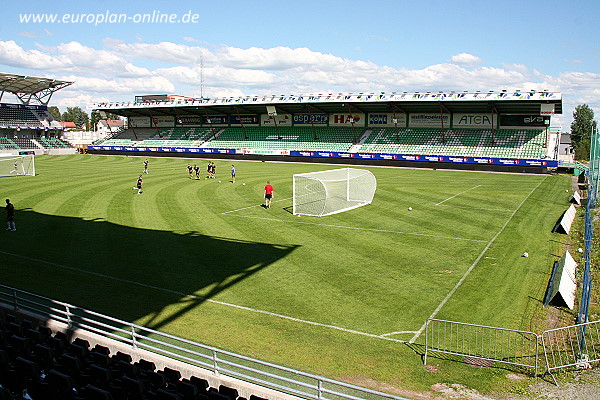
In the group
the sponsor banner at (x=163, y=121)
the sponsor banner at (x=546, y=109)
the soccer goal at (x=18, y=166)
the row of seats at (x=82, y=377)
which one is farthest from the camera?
the sponsor banner at (x=163, y=121)

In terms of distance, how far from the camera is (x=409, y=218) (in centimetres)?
2623

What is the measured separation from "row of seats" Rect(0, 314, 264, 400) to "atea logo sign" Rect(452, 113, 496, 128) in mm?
60182

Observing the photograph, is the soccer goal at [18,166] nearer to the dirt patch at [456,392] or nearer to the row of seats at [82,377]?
the row of seats at [82,377]


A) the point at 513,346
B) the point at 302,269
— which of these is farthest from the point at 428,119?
the point at 513,346

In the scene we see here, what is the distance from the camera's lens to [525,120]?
2339 inches

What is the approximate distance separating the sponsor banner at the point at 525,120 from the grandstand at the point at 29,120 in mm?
74961

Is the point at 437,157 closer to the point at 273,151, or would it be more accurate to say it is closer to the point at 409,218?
the point at 273,151

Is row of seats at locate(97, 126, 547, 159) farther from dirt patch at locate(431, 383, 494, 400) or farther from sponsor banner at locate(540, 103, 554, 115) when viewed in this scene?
dirt patch at locate(431, 383, 494, 400)

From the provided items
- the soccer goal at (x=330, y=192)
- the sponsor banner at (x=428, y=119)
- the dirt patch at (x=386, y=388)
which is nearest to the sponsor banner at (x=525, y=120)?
the sponsor banner at (x=428, y=119)

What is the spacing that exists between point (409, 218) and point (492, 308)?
42.4 ft

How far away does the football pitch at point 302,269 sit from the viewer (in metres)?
11.6

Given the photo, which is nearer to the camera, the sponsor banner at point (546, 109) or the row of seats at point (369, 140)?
the sponsor banner at point (546, 109)

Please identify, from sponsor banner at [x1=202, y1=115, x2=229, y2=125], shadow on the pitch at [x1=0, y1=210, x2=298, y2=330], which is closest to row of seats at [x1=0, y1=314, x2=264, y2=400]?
shadow on the pitch at [x1=0, y1=210, x2=298, y2=330]

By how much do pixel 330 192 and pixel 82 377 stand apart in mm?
21313
